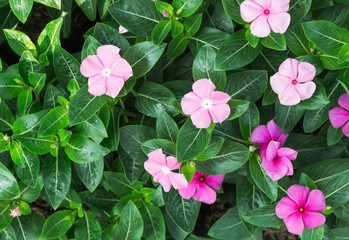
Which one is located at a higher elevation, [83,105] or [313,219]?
[83,105]

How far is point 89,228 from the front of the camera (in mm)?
1522

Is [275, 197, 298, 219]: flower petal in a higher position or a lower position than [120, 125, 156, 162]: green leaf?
lower

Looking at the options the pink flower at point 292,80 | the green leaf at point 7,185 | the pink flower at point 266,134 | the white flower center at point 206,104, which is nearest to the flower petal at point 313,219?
the pink flower at point 266,134

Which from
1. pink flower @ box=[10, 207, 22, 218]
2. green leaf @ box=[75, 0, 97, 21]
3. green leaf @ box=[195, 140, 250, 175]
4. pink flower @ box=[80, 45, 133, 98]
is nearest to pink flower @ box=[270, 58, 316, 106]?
green leaf @ box=[195, 140, 250, 175]

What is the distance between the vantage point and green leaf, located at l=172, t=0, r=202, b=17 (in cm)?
131

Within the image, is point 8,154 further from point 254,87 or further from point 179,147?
point 254,87

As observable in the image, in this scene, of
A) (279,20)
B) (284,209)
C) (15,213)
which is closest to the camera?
(279,20)

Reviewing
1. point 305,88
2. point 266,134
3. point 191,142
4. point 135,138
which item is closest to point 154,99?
point 135,138

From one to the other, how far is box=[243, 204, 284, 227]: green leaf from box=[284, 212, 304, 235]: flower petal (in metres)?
0.09

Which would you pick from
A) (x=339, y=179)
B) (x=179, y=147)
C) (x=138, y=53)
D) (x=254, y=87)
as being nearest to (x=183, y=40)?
(x=138, y=53)

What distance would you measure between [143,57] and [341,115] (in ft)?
2.18

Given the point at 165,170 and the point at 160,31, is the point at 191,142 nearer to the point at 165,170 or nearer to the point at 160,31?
the point at 165,170

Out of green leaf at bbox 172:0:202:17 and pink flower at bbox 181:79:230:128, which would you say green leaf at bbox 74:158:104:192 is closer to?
pink flower at bbox 181:79:230:128

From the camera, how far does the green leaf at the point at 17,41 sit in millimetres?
1453
